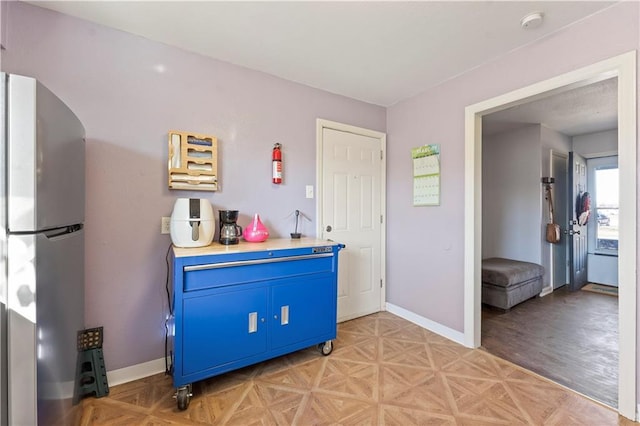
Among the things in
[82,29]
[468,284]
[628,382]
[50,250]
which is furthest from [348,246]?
[82,29]

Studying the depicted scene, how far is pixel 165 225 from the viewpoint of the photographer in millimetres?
2059

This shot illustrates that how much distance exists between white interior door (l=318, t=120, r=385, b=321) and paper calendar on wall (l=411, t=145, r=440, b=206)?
0.43 m

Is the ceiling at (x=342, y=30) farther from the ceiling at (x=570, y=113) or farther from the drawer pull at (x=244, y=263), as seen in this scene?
the drawer pull at (x=244, y=263)

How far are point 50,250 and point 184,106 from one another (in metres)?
1.39

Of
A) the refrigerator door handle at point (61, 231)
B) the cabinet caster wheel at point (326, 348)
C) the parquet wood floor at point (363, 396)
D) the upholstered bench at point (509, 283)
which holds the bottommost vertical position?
the parquet wood floor at point (363, 396)

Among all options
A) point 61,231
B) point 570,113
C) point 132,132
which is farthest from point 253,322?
point 570,113

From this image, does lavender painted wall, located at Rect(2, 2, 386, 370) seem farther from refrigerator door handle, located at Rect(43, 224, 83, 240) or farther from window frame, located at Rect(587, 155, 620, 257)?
window frame, located at Rect(587, 155, 620, 257)

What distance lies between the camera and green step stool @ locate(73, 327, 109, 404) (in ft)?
5.75

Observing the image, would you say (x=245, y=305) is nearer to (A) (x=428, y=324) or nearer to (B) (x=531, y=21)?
(A) (x=428, y=324)

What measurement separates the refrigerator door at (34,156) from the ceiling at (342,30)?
1.01m

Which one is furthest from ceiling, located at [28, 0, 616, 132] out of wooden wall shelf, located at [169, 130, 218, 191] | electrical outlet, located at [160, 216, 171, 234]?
electrical outlet, located at [160, 216, 171, 234]

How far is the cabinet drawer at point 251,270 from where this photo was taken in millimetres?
1687

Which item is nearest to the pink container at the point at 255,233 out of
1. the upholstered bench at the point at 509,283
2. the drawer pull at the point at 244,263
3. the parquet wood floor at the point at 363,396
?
the drawer pull at the point at 244,263

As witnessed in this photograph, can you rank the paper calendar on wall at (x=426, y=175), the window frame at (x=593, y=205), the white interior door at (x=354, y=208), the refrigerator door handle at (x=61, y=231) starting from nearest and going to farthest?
1. the refrigerator door handle at (x=61, y=231)
2. the paper calendar on wall at (x=426, y=175)
3. the white interior door at (x=354, y=208)
4. the window frame at (x=593, y=205)
